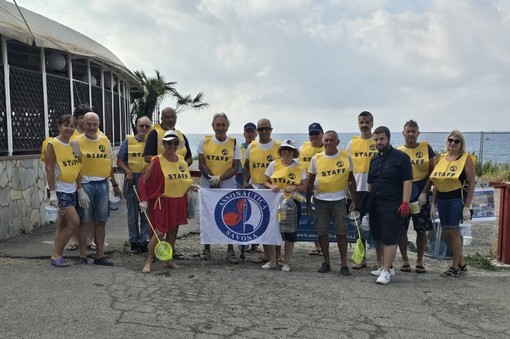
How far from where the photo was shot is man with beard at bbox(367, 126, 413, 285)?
19.1 ft

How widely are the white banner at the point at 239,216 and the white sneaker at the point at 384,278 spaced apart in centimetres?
138

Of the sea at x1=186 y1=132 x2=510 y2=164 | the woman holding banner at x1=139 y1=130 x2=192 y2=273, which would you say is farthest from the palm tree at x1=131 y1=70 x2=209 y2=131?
the woman holding banner at x1=139 y1=130 x2=192 y2=273

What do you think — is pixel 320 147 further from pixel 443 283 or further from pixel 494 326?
pixel 494 326

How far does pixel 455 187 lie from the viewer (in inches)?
241

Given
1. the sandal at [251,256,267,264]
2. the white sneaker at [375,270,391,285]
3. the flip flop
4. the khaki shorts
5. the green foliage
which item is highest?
the khaki shorts

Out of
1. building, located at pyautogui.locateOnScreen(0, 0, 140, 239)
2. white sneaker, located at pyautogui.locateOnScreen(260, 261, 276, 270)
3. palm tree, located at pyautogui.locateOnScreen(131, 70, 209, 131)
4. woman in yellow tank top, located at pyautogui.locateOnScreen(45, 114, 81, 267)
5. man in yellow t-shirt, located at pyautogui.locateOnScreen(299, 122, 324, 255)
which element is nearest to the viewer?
woman in yellow tank top, located at pyautogui.locateOnScreen(45, 114, 81, 267)

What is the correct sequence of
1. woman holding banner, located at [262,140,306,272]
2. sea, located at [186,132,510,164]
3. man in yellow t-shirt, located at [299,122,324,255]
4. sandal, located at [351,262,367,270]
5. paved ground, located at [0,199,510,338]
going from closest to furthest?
paved ground, located at [0,199,510,338], woman holding banner, located at [262,140,306,272], sandal, located at [351,262,367,270], man in yellow t-shirt, located at [299,122,324,255], sea, located at [186,132,510,164]

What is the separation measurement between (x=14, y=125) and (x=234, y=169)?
14.7 ft

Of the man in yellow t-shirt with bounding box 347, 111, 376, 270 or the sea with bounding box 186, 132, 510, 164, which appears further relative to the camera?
the sea with bounding box 186, 132, 510, 164

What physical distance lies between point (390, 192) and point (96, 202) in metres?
3.68

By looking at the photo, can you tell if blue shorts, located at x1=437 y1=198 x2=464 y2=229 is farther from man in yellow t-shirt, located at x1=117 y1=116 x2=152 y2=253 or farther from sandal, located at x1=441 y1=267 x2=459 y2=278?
man in yellow t-shirt, located at x1=117 y1=116 x2=152 y2=253

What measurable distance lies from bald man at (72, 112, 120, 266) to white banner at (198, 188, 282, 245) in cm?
130

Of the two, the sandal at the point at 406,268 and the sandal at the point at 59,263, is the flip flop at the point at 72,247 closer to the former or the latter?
the sandal at the point at 59,263

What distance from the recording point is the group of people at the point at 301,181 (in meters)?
5.87
